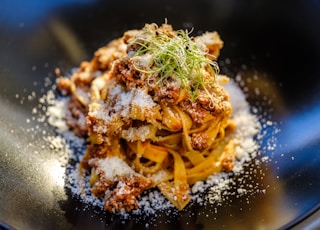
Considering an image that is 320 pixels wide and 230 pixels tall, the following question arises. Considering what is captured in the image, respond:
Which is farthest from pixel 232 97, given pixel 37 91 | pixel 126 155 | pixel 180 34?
pixel 37 91

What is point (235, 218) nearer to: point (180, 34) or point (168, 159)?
point (168, 159)

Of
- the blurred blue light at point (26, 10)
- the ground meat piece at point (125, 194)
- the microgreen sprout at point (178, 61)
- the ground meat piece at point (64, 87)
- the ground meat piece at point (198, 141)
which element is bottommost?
the ground meat piece at point (125, 194)

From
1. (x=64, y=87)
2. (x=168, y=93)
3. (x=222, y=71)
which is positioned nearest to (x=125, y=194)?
(x=168, y=93)

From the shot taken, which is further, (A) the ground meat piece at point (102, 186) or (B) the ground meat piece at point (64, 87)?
(B) the ground meat piece at point (64, 87)

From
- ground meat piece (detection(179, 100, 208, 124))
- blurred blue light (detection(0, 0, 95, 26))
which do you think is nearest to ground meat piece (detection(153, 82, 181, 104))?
ground meat piece (detection(179, 100, 208, 124))

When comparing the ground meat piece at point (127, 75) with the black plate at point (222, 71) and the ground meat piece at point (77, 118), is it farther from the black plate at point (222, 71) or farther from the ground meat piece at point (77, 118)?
the black plate at point (222, 71)

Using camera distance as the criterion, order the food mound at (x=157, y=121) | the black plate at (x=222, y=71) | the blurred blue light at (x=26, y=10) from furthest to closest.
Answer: the blurred blue light at (x=26, y=10)
the food mound at (x=157, y=121)
the black plate at (x=222, y=71)

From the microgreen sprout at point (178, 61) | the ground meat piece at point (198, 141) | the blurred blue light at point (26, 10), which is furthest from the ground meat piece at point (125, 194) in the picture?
the blurred blue light at point (26, 10)

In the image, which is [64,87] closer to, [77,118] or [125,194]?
[77,118]
